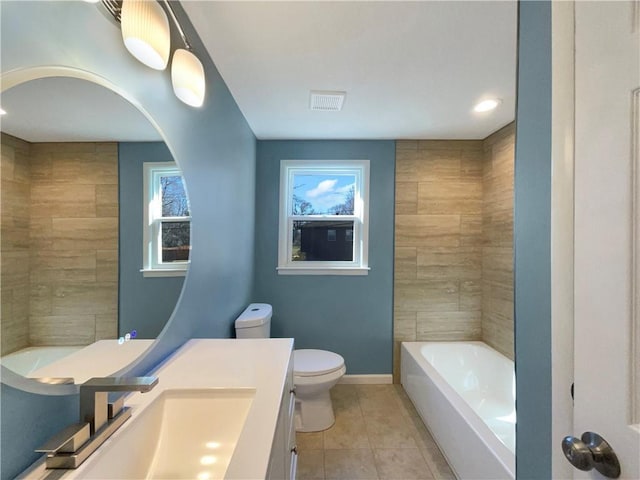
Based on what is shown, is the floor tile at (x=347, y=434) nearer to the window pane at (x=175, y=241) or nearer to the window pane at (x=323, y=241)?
the window pane at (x=323, y=241)

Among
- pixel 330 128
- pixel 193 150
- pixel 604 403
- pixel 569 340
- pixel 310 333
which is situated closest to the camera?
pixel 604 403

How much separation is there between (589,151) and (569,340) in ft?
1.46

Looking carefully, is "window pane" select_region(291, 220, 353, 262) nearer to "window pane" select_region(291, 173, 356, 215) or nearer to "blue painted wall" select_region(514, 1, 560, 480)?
"window pane" select_region(291, 173, 356, 215)

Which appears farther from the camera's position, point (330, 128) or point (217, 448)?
point (330, 128)

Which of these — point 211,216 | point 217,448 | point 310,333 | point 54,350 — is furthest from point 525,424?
point 310,333

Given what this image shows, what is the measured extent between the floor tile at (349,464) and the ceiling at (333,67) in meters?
2.00

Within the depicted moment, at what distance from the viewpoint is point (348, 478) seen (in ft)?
5.48

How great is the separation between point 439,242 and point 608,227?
2263mm

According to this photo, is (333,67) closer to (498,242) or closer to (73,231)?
(73,231)

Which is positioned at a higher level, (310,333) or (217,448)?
(217,448)

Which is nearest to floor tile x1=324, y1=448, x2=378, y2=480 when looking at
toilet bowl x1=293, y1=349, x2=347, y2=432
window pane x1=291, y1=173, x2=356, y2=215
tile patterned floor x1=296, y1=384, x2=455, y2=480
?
tile patterned floor x1=296, y1=384, x2=455, y2=480

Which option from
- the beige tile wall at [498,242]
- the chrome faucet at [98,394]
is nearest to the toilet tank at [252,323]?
the chrome faucet at [98,394]

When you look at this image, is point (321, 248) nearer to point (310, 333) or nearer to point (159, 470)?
point (310, 333)

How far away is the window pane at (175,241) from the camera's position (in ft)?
3.62
